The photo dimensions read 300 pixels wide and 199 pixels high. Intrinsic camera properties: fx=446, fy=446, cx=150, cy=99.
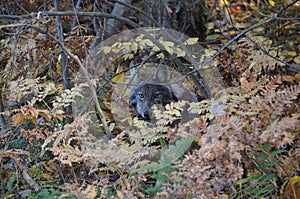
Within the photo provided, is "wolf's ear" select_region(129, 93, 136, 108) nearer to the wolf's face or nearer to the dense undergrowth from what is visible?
the wolf's face

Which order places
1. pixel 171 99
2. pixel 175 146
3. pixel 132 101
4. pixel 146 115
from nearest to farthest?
pixel 175 146 → pixel 146 115 → pixel 171 99 → pixel 132 101

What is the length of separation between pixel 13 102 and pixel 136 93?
1.88 m

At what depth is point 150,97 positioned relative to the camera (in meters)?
5.71

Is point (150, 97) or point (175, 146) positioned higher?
point (175, 146)

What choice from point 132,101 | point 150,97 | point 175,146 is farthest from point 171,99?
point 175,146

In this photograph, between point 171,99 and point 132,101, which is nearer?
point 171,99

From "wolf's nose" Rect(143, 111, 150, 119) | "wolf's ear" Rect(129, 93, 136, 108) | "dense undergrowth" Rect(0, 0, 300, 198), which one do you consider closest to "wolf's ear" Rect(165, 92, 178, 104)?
"wolf's nose" Rect(143, 111, 150, 119)

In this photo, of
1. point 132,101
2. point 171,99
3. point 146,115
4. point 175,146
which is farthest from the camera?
point 132,101

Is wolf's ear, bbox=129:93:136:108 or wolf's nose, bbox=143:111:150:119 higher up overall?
wolf's ear, bbox=129:93:136:108

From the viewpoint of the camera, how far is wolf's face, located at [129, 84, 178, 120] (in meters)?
5.64

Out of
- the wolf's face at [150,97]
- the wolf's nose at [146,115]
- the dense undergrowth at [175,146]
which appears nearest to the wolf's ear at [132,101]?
the wolf's face at [150,97]

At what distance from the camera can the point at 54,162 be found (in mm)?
4930

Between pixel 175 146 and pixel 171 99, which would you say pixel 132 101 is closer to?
pixel 171 99

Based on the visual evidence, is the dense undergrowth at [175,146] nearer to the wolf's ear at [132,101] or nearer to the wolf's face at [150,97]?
the wolf's ear at [132,101]
